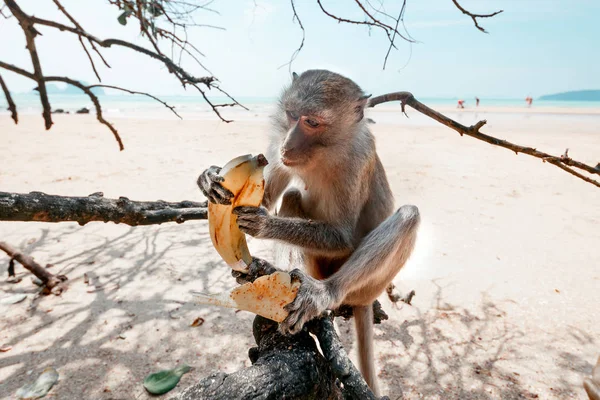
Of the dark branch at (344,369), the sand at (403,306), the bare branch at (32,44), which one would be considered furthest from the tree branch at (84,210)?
the dark branch at (344,369)

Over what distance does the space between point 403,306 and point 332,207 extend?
1.86m

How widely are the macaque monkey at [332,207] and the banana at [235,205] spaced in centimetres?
8

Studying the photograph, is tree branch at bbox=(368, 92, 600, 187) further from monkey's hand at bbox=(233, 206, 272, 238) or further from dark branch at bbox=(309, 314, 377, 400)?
dark branch at bbox=(309, 314, 377, 400)

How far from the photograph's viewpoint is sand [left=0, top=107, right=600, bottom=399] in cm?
310

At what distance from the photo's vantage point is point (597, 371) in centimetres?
241

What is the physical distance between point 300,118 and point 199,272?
9.06 feet

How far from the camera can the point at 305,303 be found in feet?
7.63

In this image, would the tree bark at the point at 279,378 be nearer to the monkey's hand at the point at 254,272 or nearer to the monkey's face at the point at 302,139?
the monkey's hand at the point at 254,272

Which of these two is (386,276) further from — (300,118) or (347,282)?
(300,118)

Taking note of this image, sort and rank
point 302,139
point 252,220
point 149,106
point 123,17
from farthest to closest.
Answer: point 149,106, point 123,17, point 302,139, point 252,220

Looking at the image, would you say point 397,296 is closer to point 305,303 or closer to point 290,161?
point 305,303

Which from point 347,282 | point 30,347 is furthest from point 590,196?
point 30,347

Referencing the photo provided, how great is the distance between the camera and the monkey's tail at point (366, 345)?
111 inches

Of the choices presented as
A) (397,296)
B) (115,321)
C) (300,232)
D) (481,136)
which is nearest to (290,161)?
(300,232)
